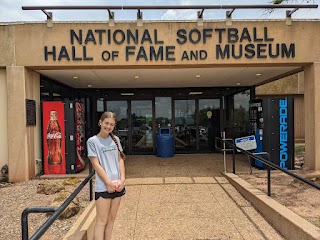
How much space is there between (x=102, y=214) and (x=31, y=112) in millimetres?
4773

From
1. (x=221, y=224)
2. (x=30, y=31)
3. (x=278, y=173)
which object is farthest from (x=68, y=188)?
(x=278, y=173)

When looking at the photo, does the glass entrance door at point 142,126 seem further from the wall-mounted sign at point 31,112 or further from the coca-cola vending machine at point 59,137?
the wall-mounted sign at point 31,112

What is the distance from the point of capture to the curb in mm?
3295

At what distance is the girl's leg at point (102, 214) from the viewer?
2867 millimetres

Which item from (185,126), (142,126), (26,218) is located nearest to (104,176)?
(26,218)

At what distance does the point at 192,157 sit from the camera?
32.2ft

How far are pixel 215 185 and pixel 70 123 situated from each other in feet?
12.8

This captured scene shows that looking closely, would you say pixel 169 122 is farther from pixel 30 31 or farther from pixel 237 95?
pixel 30 31

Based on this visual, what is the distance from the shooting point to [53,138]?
23.8 ft

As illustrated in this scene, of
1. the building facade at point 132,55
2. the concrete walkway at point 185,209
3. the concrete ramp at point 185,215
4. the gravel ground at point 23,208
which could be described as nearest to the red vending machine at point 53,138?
the building facade at point 132,55

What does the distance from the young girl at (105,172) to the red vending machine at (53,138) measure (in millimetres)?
4715

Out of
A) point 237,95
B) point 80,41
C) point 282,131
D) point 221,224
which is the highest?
point 80,41

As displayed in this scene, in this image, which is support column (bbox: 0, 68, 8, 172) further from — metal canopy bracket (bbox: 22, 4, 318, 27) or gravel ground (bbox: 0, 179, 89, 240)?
metal canopy bracket (bbox: 22, 4, 318, 27)

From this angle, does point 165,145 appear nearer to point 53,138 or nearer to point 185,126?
point 185,126
